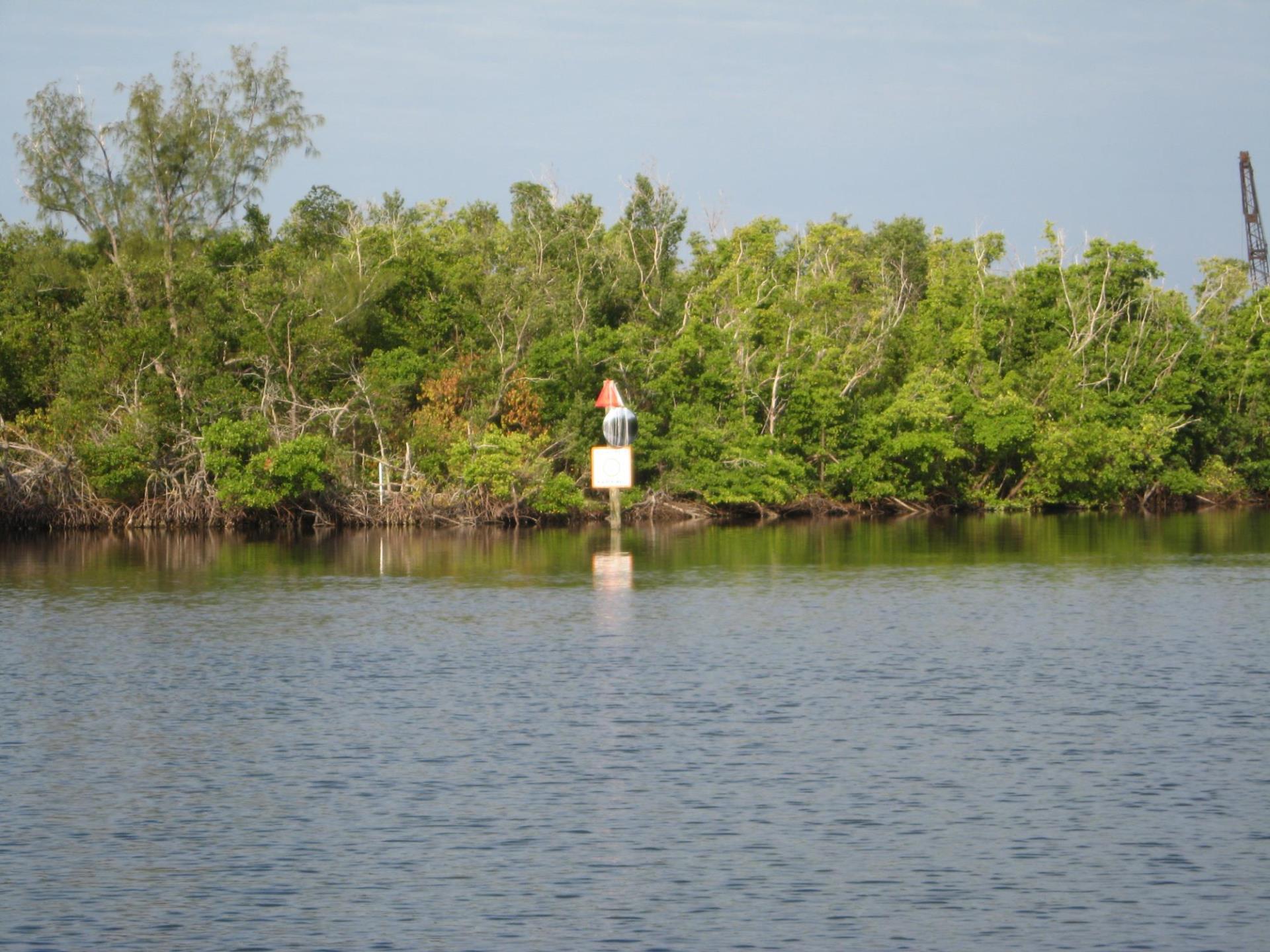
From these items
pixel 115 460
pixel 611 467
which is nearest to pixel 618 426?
pixel 611 467

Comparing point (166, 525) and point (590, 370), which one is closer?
point (166, 525)

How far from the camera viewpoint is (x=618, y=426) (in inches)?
2392

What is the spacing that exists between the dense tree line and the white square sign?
108 cm

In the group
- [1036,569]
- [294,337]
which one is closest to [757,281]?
[294,337]

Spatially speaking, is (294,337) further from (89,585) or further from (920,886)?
(920,886)

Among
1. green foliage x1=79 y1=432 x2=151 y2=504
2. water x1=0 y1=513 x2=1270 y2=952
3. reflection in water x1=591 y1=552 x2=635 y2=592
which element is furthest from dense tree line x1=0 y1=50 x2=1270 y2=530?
water x1=0 y1=513 x2=1270 y2=952

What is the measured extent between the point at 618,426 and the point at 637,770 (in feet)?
141

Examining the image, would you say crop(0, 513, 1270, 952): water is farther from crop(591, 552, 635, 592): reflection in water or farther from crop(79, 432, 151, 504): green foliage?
crop(79, 432, 151, 504): green foliage

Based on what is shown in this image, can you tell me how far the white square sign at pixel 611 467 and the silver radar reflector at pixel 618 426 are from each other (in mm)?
289

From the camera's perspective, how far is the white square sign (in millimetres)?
60531

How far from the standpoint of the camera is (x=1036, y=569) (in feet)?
137

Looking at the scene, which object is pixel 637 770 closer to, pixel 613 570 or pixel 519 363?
pixel 613 570

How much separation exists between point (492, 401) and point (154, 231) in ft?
52.0

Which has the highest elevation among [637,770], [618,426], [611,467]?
[618,426]
